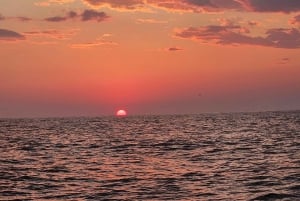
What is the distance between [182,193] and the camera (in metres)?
24.1

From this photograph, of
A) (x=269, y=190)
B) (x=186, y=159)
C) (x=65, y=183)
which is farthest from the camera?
(x=186, y=159)

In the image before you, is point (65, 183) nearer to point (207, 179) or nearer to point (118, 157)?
point (207, 179)

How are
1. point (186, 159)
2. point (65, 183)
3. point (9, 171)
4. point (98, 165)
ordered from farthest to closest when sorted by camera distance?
point (186, 159) < point (98, 165) < point (9, 171) < point (65, 183)

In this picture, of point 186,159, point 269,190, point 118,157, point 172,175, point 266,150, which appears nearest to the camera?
point 269,190

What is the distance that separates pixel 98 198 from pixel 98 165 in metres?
13.8

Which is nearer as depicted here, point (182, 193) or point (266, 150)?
point (182, 193)

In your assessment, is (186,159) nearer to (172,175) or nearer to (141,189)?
(172,175)

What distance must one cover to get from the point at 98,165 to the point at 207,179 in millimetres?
11447

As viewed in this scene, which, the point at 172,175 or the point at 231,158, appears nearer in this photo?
the point at 172,175

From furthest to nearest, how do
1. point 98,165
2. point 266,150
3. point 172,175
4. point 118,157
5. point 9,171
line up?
1. point 266,150
2. point 118,157
3. point 98,165
4. point 9,171
5. point 172,175

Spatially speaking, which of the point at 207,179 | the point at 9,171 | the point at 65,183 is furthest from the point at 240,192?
the point at 9,171

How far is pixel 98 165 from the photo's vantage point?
121 feet

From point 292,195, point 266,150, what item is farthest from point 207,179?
point 266,150

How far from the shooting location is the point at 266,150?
46375 mm
